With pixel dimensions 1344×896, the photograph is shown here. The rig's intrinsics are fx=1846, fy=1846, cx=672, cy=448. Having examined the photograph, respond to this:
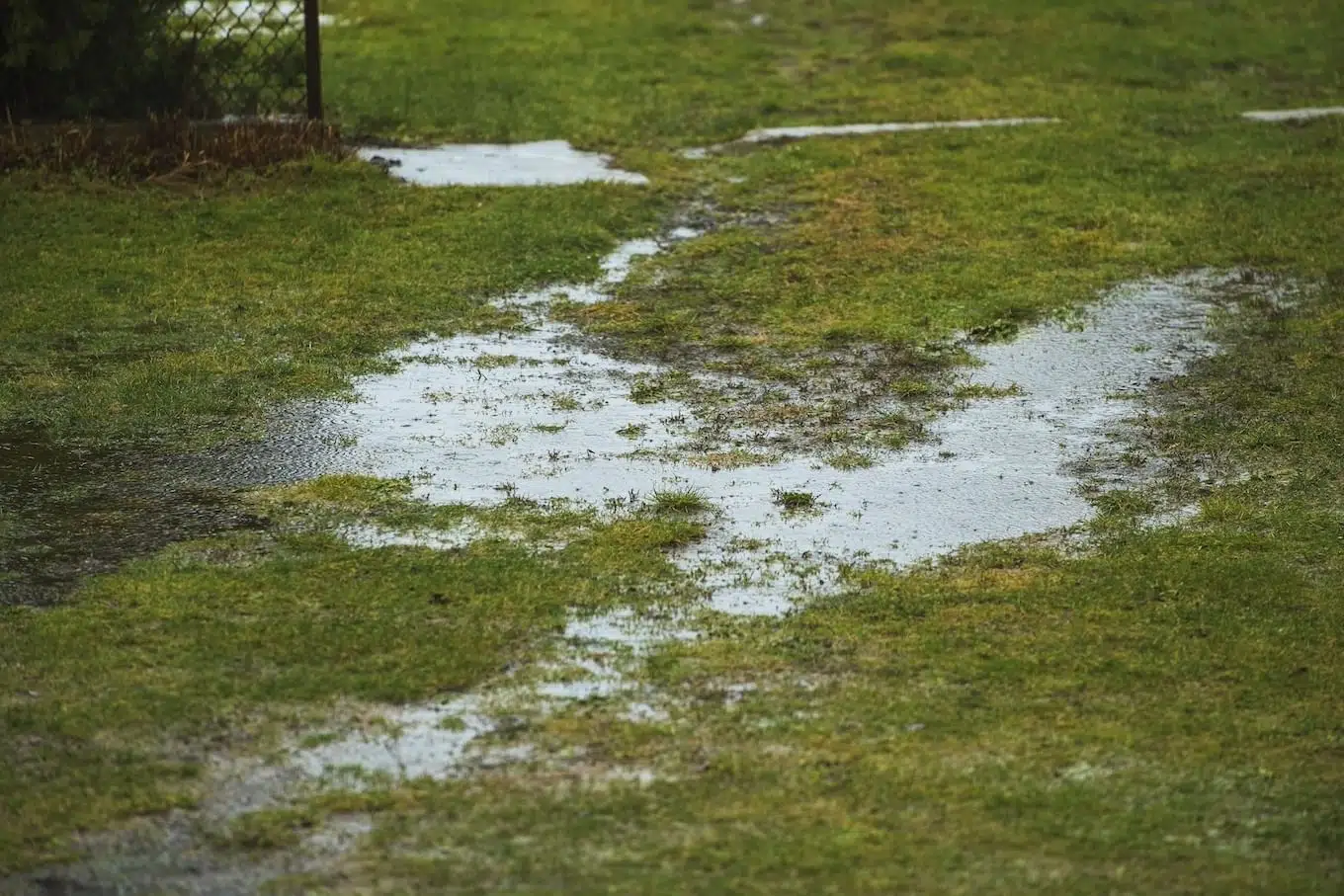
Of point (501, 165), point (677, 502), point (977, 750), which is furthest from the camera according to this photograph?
point (501, 165)

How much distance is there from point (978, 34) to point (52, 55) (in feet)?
21.8

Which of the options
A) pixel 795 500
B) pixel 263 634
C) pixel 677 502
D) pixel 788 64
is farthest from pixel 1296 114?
pixel 263 634

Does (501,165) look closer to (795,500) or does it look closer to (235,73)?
(235,73)

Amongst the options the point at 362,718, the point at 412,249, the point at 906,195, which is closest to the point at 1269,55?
the point at 906,195

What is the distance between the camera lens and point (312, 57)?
380 inches

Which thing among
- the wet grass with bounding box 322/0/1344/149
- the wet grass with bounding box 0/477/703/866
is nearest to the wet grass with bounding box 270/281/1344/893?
the wet grass with bounding box 0/477/703/866

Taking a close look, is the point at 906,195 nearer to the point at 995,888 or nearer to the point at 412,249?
the point at 412,249

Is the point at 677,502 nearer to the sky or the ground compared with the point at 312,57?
nearer to the ground

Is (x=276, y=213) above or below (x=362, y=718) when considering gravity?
above

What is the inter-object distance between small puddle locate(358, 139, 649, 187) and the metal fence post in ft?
1.10

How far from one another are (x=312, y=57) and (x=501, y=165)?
114cm

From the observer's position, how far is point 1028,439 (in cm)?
606

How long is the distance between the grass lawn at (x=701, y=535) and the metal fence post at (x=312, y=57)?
0.58m

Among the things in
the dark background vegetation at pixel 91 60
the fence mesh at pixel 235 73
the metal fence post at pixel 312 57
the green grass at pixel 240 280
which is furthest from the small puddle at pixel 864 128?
the dark background vegetation at pixel 91 60
